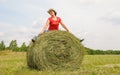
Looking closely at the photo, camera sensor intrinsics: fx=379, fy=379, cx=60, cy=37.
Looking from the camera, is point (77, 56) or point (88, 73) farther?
point (77, 56)

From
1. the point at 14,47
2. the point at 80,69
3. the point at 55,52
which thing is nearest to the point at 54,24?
the point at 55,52

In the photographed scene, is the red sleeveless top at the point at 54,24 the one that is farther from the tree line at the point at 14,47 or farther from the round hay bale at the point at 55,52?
the tree line at the point at 14,47

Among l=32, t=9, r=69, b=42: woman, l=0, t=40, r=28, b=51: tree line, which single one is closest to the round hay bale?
l=32, t=9, r=69, b=42: woman

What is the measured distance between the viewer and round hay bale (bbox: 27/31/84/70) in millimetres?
11914

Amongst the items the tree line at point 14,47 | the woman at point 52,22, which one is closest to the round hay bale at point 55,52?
the woman at point 52,22

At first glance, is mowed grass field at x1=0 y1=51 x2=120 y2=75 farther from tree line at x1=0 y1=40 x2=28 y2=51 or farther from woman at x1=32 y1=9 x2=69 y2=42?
tree line at x1=0 y1=40 x2=28 y2=51

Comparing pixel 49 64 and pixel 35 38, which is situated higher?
pixel 35 38

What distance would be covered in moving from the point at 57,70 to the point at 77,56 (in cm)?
95

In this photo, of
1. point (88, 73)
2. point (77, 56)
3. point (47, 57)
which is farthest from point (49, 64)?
point (88, 73)

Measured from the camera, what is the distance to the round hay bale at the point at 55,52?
11.9 m

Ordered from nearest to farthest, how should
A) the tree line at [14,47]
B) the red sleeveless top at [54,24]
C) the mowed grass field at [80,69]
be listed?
the mowed grass field at [80,69] → the red sleeveless top at [54,24] → the tree line at [14,47]

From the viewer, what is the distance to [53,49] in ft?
40.0

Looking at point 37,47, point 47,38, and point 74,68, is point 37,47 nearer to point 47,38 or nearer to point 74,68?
point 47,38

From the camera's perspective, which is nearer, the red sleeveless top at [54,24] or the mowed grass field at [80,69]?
the mowed grass field at [80,69]
